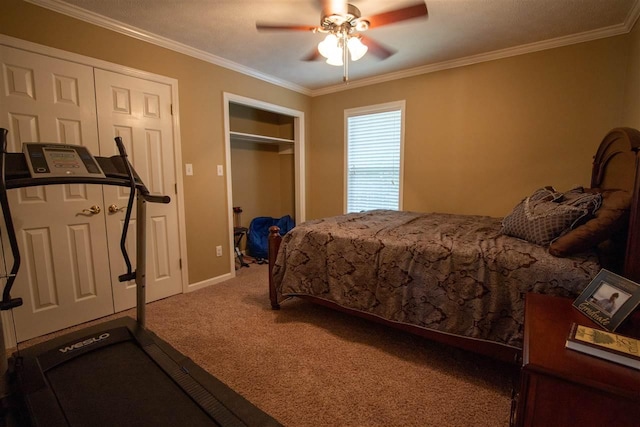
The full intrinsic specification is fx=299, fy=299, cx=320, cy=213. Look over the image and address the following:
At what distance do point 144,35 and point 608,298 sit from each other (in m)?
3.65

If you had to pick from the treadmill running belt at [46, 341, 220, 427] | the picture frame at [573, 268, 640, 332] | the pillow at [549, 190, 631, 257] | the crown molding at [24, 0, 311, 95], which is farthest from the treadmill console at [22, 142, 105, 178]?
the pillow at [549, 190, 631, 257]

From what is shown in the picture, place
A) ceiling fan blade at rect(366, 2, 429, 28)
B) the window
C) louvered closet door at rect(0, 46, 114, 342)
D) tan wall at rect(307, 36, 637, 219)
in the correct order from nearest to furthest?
ceiling fan blade at rect(366, 2, 429, 28), louvered closet door at rect(0, 46, 114, 342), tan wall at rect(307, 36, 637, 219), the window

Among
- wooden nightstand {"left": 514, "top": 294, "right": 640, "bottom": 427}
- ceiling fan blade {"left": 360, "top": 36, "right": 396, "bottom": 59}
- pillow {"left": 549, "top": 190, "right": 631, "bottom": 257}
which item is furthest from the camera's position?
ceiling fan blade {"left": 360, "top": 36, "right": 396, "bottom": 59}

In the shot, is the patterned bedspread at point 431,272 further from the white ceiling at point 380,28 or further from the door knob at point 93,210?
the white ceiling at point 380,28

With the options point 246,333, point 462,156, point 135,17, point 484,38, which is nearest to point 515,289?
point 246,333

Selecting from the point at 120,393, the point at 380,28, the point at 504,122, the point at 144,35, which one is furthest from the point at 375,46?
the point at 120,393

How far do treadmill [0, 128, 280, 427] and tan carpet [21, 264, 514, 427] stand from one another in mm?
450

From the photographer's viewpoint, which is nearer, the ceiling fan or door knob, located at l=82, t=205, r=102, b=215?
the ceiling fan

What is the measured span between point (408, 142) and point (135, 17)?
301 centimetres

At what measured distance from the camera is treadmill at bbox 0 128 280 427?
3.72ft

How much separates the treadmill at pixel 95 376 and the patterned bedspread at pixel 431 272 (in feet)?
3.65

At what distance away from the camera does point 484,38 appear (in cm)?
280

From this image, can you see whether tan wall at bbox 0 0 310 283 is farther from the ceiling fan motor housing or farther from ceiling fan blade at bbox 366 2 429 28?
ceiling fan blade at bbox 366 2 429 28

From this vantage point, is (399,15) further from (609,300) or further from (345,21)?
(609,300)
